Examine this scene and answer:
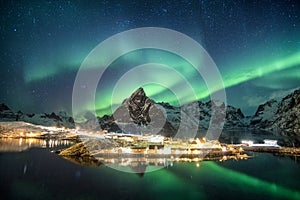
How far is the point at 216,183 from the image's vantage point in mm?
29172

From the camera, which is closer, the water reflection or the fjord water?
the fjord water

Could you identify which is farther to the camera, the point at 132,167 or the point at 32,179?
the point at 132,167

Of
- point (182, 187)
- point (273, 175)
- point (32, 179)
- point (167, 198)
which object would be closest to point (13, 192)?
point (32, 179)

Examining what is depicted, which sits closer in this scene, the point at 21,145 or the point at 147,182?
the point at 147,182

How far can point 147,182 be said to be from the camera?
94.6 feet

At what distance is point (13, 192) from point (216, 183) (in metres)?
25.9

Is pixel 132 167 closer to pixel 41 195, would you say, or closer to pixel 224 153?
pixel 41 195

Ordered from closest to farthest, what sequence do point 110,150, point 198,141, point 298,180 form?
1. point 298,180
2. point 110,150
3. point 198,141

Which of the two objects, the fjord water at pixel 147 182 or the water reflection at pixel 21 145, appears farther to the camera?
the water reflection at pixel 21 145

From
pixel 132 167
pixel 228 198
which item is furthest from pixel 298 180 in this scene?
pixel 132 167

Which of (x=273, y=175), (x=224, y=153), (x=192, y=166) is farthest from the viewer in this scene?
(x=224, y=153)

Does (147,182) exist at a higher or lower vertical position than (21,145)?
lower

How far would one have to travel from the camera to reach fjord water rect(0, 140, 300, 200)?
78.3 feet

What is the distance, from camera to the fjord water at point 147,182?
23859mm
